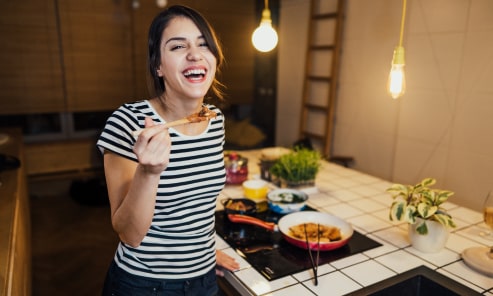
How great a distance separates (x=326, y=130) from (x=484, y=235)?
1996 millimetres

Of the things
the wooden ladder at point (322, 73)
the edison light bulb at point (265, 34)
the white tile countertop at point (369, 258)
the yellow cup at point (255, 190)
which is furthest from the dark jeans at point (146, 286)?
the wooden ladder at point (322, 73)

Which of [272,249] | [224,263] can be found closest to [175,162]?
[224,263]

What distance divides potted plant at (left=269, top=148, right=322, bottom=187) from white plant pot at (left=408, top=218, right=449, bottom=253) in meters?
0.66

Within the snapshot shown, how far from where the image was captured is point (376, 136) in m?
3.02

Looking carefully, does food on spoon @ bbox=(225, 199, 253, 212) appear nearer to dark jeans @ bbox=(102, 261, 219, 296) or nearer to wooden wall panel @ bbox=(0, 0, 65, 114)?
dark jeans @ bbox=(102, 261, 219, 296)

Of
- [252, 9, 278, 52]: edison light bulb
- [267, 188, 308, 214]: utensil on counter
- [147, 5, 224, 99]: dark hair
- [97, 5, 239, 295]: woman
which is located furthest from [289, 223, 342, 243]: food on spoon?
[252, 9, 278, 52]: edison light bulb

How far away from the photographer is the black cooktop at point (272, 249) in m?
1.24

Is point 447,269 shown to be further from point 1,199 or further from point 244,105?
point 244,105

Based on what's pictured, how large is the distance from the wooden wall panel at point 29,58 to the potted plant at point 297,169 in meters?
2.69

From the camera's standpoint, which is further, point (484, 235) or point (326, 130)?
point (326, 130)

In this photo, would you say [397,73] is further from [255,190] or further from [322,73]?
[322,73]

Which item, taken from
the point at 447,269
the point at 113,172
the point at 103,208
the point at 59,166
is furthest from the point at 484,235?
the point at 59,166

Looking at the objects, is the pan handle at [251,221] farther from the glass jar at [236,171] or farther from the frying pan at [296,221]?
the glass jar at [236,171]

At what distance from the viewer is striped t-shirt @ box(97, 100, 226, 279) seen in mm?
1035
